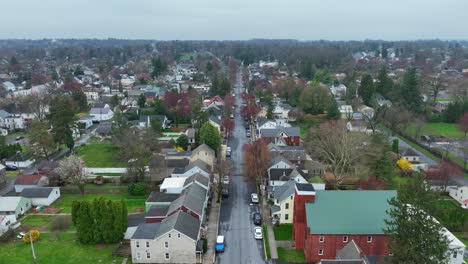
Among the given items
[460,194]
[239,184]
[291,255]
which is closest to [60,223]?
[239,184]

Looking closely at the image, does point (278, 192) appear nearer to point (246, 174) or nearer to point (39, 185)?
point (246, 174)

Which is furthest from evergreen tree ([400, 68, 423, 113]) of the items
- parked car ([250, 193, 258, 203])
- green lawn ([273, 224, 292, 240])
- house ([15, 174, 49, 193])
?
house ([15, 174, 49, 193])

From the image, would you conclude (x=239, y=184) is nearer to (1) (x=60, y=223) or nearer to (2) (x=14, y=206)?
(1) (x=60, y=223)

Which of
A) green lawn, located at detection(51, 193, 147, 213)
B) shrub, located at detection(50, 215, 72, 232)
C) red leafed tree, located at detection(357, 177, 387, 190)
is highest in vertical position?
red leafed tree, located at detection(357, 177, 387, 190)

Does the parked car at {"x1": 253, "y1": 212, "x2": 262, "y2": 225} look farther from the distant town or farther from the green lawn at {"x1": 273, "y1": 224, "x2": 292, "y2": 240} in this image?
the green lawn at {"x1": 273, "y1": 224, "x2": 292, "y2": 240}

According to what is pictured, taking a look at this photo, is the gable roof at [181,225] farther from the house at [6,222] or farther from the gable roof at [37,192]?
the gable roof at [37,192]

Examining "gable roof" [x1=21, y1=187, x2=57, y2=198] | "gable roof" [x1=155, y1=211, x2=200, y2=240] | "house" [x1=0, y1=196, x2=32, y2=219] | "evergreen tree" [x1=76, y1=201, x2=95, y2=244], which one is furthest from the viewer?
"gable roof" [x1=21, y1=187, x2=57, y2=198]

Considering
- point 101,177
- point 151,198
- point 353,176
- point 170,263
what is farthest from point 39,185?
point 353,176
